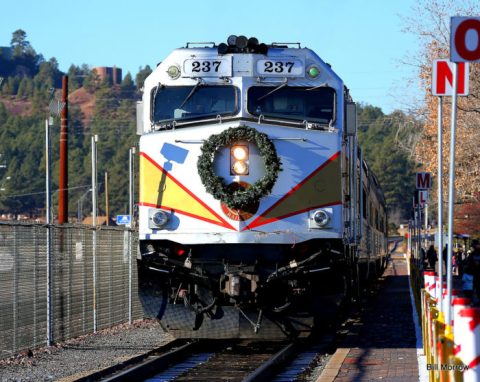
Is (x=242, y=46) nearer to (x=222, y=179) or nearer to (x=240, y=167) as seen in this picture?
(x=240, y=167)

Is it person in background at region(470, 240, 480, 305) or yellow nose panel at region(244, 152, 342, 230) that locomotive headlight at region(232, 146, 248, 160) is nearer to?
yellow nose panel at region(244, 152, 342, 230)

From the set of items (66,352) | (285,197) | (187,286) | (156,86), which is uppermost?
(156,86)

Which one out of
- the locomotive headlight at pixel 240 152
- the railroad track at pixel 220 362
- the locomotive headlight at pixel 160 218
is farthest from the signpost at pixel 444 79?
the locomotive headlight at pixel 160 218

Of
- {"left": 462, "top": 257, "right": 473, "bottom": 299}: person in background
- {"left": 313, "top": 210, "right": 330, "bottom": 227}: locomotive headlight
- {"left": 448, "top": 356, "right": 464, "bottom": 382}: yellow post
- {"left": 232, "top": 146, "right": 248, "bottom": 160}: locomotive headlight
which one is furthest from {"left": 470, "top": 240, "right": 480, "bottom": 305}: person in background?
{"left": 448, "top": 356, "right": 464, "bottom": 382}: yellow post

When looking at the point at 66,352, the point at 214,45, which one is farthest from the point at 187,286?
the point at 214,45

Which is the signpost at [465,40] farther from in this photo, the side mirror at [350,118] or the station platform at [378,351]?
the side mirror at [350,118]

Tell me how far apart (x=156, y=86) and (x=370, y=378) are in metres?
5.64

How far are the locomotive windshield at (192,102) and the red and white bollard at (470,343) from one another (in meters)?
7.99

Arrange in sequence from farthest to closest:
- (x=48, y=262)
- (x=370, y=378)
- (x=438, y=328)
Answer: (x=48, y=262) → (x=370, y=378) → (x=438, y=328)

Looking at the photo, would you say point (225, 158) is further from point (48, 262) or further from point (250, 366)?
point (48, 262)

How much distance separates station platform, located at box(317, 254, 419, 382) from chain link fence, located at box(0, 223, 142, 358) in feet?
16.2

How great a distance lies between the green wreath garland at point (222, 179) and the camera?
1524 centimetres

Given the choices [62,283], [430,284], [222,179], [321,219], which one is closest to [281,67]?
[222,179]

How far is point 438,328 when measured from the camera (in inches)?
399
